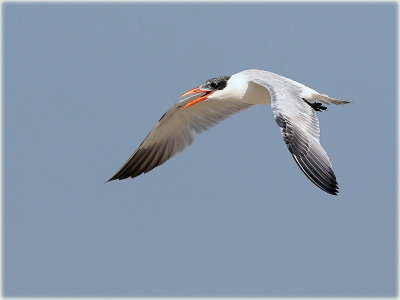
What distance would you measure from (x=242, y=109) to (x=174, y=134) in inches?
40.2

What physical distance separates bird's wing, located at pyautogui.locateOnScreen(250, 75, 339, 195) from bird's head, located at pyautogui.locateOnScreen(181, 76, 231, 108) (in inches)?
43.7

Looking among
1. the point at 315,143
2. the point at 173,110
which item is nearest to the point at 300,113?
the point at 315,143

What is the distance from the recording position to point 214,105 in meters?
12.1

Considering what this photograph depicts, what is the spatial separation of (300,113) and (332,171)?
91 centimetres

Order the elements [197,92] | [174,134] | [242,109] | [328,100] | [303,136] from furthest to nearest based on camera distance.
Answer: [174,134] < [242,109] < [328,100] < [197,92] < [303,136]

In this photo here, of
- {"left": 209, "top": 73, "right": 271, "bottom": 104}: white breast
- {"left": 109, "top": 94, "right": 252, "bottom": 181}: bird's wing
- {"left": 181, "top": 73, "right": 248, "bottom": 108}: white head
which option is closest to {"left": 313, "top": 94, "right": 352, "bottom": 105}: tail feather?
{"left": 209, "top": 73, "right": 271, "bottom": 104}: white breast

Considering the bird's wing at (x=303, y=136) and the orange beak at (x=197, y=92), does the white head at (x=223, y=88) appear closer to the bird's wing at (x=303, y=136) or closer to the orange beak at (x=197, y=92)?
the orange beak at (x=197, y=92)

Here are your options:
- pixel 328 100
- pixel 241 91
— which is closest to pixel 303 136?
pixel 241 91

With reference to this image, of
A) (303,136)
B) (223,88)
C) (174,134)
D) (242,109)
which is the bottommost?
(303,136)

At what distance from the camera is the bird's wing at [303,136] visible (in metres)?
8.91

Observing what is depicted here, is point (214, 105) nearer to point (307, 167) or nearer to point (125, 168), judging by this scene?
point (125, 168)

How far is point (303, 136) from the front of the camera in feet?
30.5

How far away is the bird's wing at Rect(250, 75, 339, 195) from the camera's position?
29.2 feet

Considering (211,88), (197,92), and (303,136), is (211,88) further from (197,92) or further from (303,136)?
(303,136)
